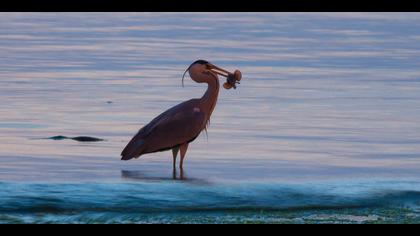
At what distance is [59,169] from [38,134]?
2088 millimetres

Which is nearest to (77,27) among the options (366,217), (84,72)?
(84,72)

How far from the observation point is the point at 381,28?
102 feet

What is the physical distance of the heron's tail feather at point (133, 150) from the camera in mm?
13242

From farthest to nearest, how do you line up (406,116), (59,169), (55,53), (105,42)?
(105,42) < (55,53) < (406,116) < (59,169)

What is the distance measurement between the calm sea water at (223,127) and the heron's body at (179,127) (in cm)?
22

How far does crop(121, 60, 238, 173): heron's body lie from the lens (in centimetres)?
1338

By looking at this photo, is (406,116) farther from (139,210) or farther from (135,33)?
(135,33)

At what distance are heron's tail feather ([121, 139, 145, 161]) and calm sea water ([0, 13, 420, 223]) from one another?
143 mm

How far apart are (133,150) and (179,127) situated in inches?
21.5

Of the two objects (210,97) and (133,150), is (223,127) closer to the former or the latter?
(210,97)

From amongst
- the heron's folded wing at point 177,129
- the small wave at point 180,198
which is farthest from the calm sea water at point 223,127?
the heron's folded wing at point 177,129

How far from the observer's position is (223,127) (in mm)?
15844

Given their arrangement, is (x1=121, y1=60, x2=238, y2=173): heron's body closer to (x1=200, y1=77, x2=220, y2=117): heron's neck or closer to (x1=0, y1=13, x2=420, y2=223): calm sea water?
(x1=200, y1=77, x2=220, y2=117): heron's neck

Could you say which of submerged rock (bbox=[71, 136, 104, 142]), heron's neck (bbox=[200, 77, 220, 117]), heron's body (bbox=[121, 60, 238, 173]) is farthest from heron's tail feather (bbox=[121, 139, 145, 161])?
submerged rock (bbox=[71, 136, 104, 142])
